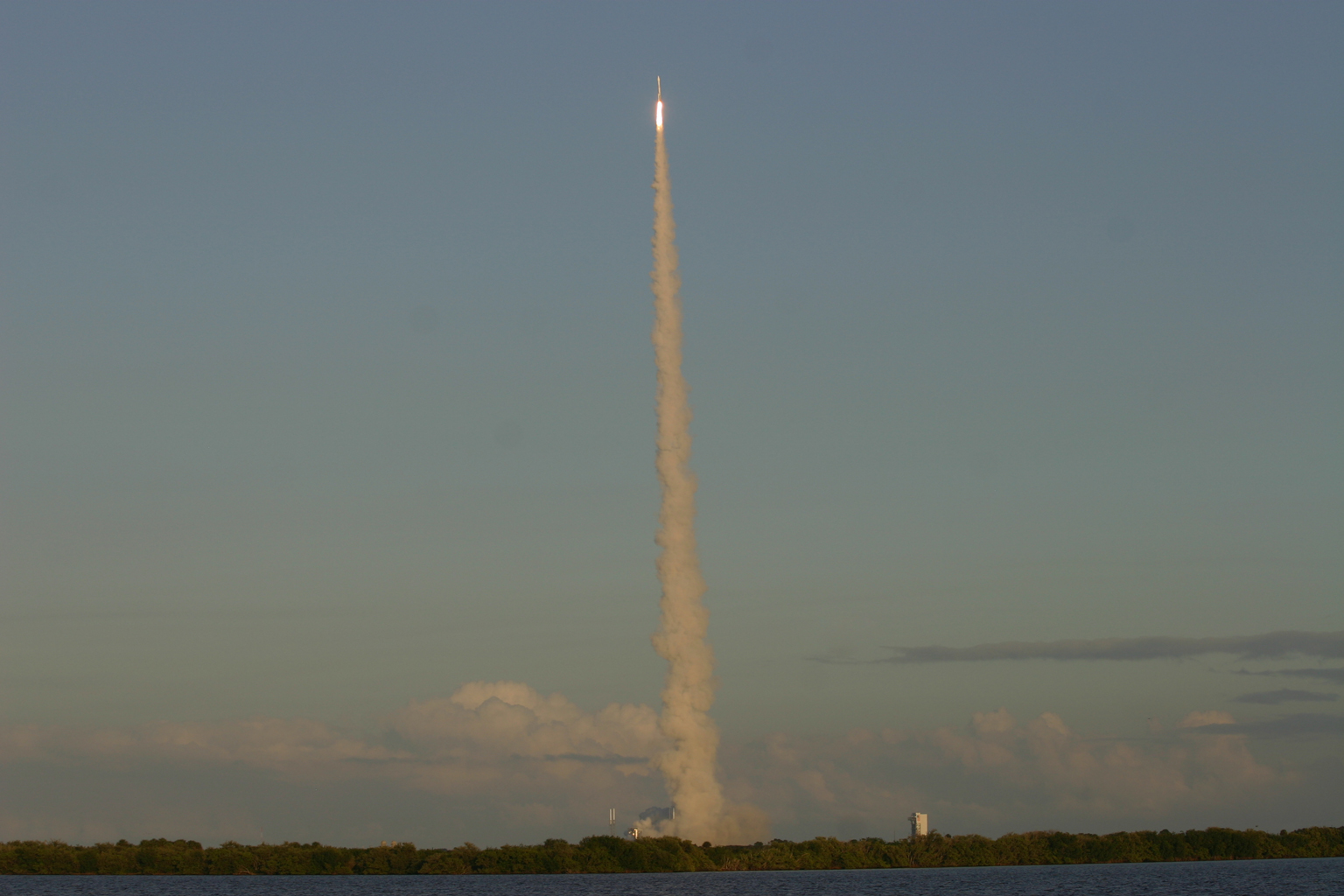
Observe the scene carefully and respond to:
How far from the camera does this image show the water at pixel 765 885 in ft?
423

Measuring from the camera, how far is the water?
129000 millimetres

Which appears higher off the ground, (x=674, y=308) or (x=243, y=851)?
(x=674, y=308)

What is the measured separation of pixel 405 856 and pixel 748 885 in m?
56.5

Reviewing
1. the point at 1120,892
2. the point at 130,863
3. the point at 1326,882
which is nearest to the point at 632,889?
the point at 1120,892

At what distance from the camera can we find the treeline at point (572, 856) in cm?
16550

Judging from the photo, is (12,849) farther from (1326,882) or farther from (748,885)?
(1326,882)

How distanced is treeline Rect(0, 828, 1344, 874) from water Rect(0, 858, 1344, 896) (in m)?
1.66

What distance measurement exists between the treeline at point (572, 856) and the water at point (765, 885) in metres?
1.66

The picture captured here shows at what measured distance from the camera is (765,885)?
452 feet

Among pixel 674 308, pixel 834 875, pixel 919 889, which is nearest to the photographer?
pixel 674 308

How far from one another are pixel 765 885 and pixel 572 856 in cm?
3504

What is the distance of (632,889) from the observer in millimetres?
128625

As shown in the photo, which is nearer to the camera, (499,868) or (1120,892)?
(1120,892)

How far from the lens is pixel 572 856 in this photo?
166 metres
